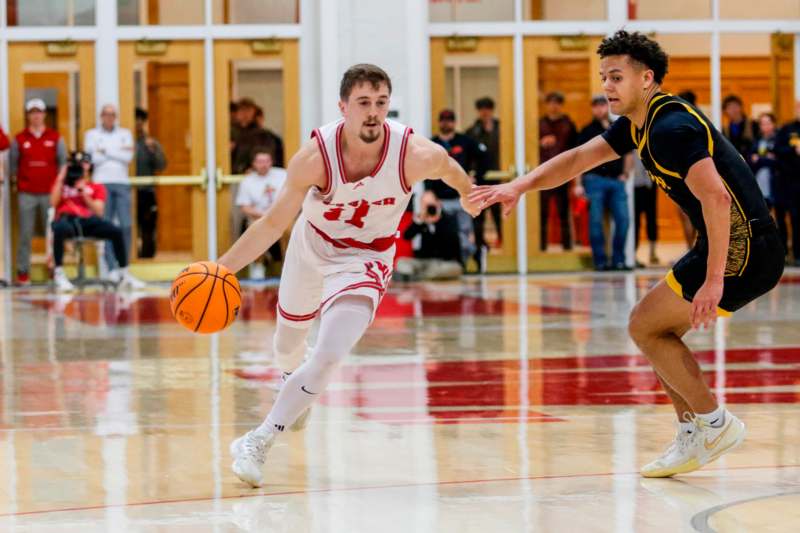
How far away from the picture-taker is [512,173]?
824 inches

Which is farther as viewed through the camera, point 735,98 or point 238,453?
point 735,98

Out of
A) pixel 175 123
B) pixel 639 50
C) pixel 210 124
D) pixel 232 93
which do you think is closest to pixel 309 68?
pixel 232 93

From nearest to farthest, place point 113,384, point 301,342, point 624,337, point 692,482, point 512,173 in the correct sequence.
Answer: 1. point 692,482
2. point 301,342
3. point 113,384
4. point 624,337
5. point 512,173

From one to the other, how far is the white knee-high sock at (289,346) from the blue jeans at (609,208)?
13.0 metres

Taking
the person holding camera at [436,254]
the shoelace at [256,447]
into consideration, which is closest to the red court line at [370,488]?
the shoelace at [256,447]

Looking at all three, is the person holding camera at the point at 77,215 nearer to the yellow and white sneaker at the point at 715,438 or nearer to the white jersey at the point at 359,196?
the white jersey at the point at 359,196

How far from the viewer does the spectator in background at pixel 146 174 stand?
20.5 metres

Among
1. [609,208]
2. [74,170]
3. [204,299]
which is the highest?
[74,170]

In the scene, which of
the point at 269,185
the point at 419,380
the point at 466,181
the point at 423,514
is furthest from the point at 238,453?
the point at 269,185

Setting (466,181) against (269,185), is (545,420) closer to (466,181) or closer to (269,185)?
(466,181)

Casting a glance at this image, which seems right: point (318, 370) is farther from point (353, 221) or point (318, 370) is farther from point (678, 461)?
point (678, 461)

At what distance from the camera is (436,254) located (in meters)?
18.9

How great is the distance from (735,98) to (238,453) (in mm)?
15693

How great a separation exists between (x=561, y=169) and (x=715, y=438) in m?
1.34
